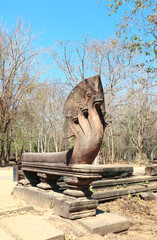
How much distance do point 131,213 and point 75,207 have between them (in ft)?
9.73

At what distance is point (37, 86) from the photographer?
1836cm

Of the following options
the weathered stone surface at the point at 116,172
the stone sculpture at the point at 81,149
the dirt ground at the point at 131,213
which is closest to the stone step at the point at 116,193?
the dirt ground at the point at 131,213

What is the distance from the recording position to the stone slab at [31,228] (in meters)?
3.45

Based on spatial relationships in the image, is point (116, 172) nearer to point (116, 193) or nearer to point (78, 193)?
point (116, 193)

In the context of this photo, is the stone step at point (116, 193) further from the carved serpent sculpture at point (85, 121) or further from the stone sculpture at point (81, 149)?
the carved serpent sculpture at point (85, 121)

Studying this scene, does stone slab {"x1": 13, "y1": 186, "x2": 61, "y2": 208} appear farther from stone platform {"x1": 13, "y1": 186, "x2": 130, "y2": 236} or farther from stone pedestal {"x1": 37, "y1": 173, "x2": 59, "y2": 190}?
stone pedestal {"x1": 37, "y1": 173, "x2": 59, "y2": 190}

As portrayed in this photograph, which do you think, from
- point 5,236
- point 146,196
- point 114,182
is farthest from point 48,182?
point 146,196

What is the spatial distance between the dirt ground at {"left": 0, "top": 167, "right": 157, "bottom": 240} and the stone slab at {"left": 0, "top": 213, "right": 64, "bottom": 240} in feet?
1.02

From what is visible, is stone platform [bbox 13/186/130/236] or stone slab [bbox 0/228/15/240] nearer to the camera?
stone slab [bbox 0/228/15/240]

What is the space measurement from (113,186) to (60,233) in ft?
17.3

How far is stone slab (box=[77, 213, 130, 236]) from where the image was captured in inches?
154

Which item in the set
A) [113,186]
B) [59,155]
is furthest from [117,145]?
[59,155]

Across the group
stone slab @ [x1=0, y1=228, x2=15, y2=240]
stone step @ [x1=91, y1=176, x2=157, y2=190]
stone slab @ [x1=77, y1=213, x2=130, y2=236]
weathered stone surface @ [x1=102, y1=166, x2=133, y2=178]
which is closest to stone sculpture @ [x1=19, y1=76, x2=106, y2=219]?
stone slab @ [x1=77, y1=213, x2=130, y2=236]

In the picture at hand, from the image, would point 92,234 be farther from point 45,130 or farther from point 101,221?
point 45,130
